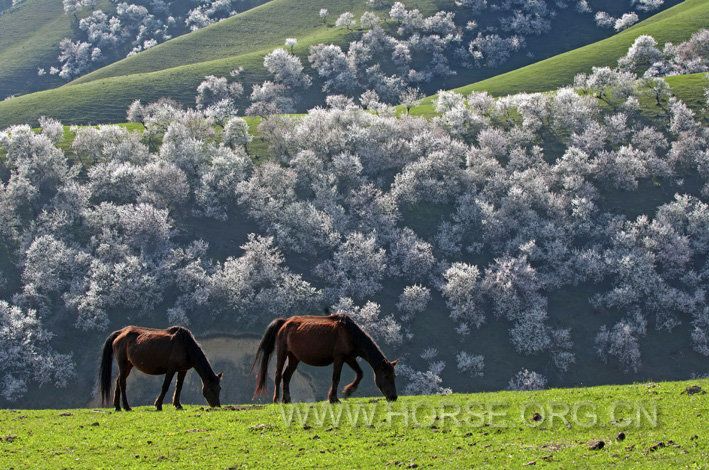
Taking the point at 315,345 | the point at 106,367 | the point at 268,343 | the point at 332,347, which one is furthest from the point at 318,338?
the point at 106,367

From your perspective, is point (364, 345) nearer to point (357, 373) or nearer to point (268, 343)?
point (357, 373)

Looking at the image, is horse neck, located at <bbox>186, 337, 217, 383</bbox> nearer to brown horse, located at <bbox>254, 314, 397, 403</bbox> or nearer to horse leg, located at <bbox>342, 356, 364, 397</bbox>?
brown horse, located at <bbox>254, 314, 397, 403</bbox>

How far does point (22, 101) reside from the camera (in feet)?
477

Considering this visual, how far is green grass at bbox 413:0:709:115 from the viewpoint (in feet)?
484

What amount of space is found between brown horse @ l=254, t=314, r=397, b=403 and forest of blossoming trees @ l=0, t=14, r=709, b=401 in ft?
168

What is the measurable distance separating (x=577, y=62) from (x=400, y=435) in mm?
149531

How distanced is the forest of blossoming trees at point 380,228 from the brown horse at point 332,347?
51252 millimetres

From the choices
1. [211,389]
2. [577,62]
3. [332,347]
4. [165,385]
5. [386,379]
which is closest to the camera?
[386,379]

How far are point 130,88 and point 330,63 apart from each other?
48887mm

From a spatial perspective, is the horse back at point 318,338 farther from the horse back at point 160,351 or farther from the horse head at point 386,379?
the horse back at point 160,351

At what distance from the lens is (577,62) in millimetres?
155375

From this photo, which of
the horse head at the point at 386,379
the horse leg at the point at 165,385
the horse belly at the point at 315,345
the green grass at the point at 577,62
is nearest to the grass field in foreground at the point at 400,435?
the horse head at the point at 386,379

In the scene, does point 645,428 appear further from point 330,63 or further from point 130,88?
point 330,63

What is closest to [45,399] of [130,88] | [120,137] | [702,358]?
[120,137]
